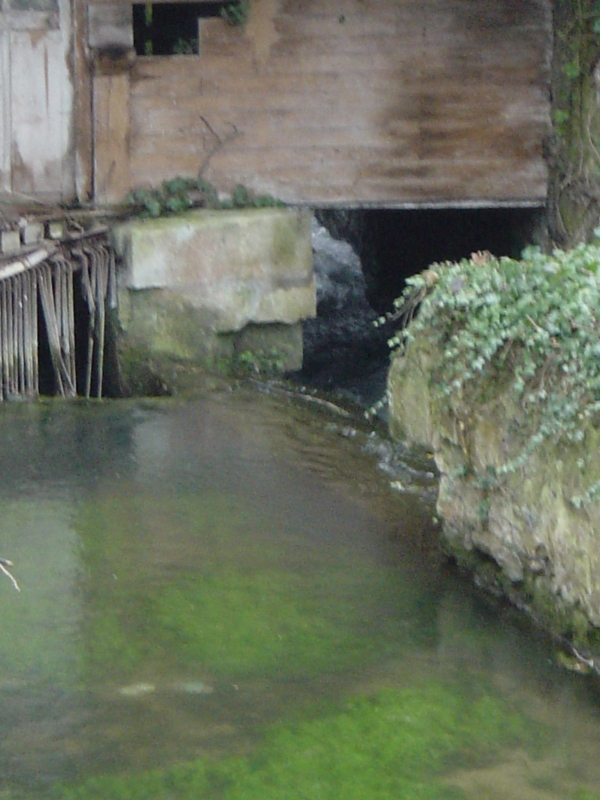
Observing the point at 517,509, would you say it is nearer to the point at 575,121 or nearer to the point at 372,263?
the point at 575,121

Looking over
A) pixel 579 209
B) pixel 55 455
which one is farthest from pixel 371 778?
pixel 579 209

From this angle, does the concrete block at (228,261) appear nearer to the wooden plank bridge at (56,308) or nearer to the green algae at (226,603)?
the wooden plank bridge at (56,308)

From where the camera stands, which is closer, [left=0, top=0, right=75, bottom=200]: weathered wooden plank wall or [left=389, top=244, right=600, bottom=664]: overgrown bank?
[left=389, top=244, right=600, bottom=664]: overgrown bank

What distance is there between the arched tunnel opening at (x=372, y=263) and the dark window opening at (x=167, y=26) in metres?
2.61

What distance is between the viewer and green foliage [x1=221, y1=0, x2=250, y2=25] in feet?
28.3

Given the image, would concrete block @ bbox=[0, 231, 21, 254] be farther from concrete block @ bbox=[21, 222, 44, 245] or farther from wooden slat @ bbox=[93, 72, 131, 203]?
wooden slat @ bbox=[93, 72, 131, 203]

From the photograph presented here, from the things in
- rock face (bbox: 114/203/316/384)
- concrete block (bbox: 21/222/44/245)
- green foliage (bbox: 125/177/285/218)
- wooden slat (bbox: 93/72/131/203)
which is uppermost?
wooden slat (bbox: 93/72/131/203)

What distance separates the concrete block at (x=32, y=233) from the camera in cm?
819

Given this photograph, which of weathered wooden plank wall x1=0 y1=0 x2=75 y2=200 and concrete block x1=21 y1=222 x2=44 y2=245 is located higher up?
weathered wooden plank wall x1=0 y1=0 x2=75 y2=200

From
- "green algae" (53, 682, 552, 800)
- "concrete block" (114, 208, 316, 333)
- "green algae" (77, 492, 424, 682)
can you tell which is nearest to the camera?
"green algae" (53, 682, 552, 800)

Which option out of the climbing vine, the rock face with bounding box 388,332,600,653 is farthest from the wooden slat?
the rock face with bounding box 388,332,600,653

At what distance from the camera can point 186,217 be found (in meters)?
8.57

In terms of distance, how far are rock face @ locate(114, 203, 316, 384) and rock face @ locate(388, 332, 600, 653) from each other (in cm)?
327

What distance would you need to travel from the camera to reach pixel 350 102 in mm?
8836
